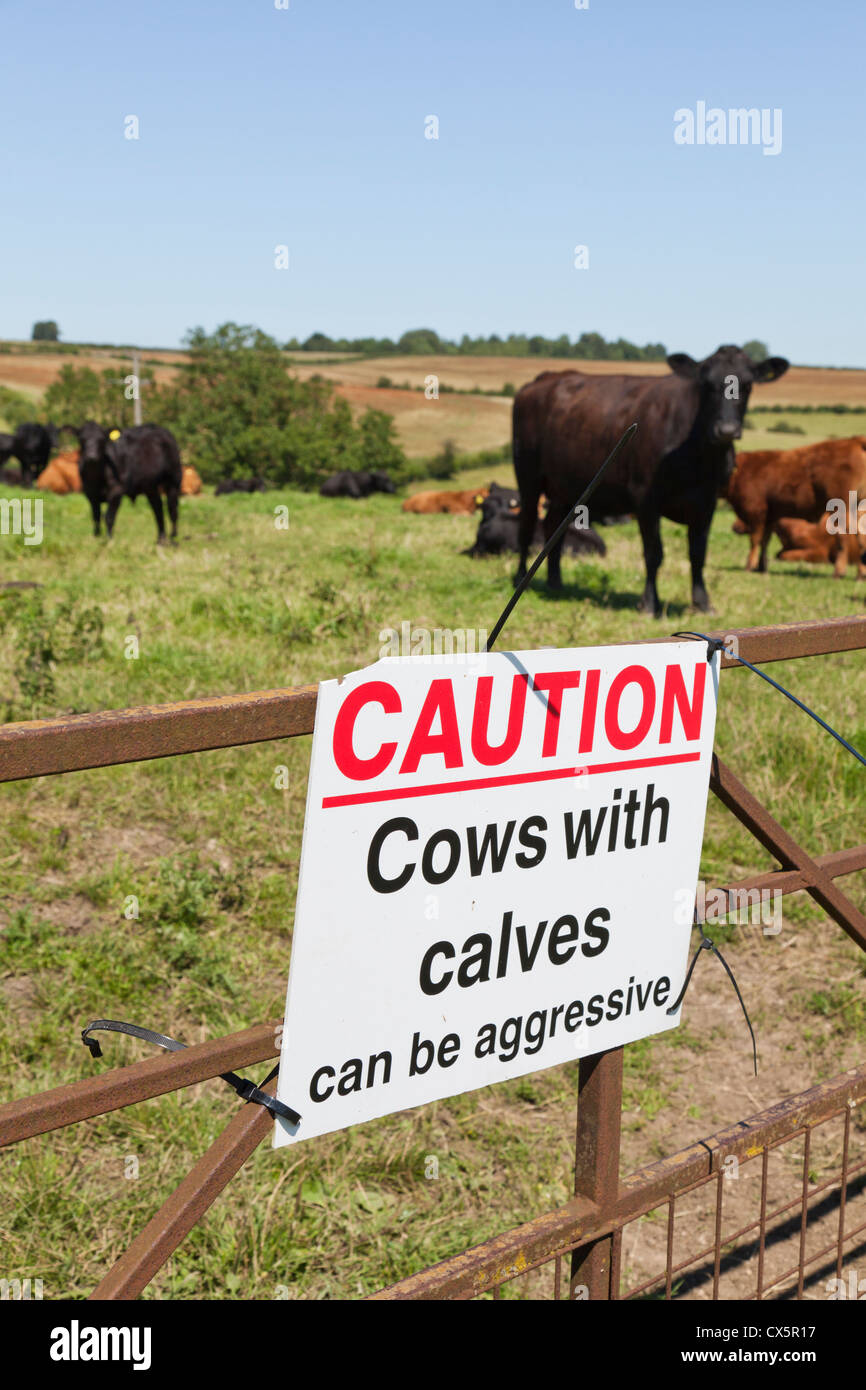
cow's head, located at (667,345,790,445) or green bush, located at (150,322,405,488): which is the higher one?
green bush, located at (150,322,405,488)

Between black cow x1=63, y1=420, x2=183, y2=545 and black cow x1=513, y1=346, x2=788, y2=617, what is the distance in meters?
5.54

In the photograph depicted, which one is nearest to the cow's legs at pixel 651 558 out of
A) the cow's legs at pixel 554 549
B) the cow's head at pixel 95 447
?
the cow's legs at pixel 554 549

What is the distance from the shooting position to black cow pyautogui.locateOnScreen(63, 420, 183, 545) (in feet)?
48.6

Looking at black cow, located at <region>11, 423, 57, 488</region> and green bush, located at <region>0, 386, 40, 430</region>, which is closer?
black cow, located at <region>11, 423, 57, 488</region>

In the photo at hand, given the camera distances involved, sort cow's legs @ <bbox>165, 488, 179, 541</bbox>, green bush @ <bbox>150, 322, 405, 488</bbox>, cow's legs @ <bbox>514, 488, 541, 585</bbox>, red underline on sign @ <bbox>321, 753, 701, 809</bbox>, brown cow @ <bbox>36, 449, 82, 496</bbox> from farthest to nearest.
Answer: green bush @ <bbox>150, 322, 405, 488</bbox> → brown cow @ <bbox>36, 449, 82, 496</bbox> → cow's legs @ <bbox>165, 488, 179, 541</bbox> → cow's legs @ <bbox>514, 488, 541, 585</bbox> → red underline on sign @ <bbox>321, 753, 701, 809</bbox>

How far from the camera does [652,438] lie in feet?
33.0

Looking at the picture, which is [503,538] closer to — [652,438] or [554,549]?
[554,549]

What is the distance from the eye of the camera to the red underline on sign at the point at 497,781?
4.93 feet

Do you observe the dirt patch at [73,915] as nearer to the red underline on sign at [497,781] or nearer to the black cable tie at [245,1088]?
the black cable tie at [245,1088]

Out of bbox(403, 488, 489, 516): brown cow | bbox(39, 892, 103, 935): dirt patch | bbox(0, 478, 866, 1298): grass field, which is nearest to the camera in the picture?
bbox(0, 478, 866, 1298): grass field

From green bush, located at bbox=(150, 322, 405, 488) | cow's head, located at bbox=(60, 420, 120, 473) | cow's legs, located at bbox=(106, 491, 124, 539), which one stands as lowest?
cow's legs, located at bbox=(106, 491, 124, 539)

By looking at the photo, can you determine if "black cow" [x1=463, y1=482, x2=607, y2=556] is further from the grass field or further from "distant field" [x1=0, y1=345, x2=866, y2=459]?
"distant field" [x1=0, y1=345, x2=866, y2=459]

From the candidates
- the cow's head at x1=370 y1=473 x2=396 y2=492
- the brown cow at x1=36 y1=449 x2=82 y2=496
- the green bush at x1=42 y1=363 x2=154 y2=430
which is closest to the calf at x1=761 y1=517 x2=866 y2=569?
the cow's head at x1=370 y1=473 x2=396 y2=492

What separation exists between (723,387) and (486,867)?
845 cm
